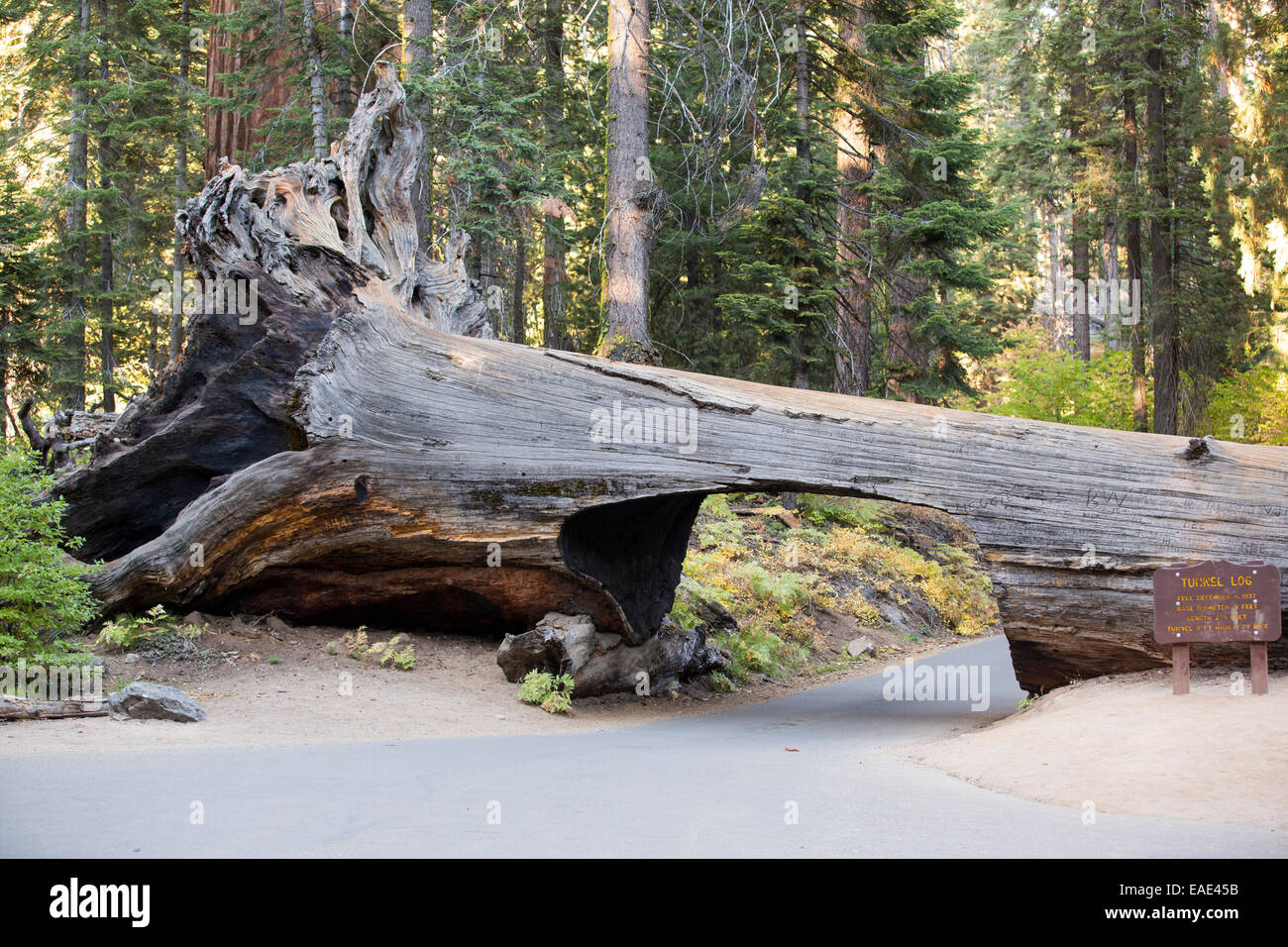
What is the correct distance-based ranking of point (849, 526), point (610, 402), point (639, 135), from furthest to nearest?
point (849, 526) < point (639, 135) < point (610, 402)

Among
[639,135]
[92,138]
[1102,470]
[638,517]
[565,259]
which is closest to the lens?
[1102,470]

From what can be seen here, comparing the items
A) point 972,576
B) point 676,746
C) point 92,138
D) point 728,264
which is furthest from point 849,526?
point 92,138

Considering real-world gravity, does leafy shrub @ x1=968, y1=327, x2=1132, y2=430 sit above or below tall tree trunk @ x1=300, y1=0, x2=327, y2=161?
below

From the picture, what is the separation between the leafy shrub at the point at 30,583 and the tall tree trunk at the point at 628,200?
375 inches

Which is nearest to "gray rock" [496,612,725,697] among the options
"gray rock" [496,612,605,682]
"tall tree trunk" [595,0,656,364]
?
"gray rock" [496,612,605,682]

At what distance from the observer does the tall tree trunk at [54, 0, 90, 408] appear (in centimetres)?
1997

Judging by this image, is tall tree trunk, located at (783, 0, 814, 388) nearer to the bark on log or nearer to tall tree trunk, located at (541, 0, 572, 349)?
tall tree trunk, located at (541, 0, 572, 349)

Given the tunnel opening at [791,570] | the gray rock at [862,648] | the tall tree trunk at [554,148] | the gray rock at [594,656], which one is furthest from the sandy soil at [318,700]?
the tall tree trunk at [554,148]

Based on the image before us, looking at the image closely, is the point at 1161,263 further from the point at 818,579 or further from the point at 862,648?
the point at 862,648

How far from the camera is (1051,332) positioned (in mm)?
44562

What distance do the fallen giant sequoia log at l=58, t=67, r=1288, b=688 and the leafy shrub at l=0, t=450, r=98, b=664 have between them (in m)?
1.37

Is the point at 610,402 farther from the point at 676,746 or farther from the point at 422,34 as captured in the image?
the point at 422,34

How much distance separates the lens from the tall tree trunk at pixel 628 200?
642 inches

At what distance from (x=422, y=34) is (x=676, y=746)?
54.5 ft
